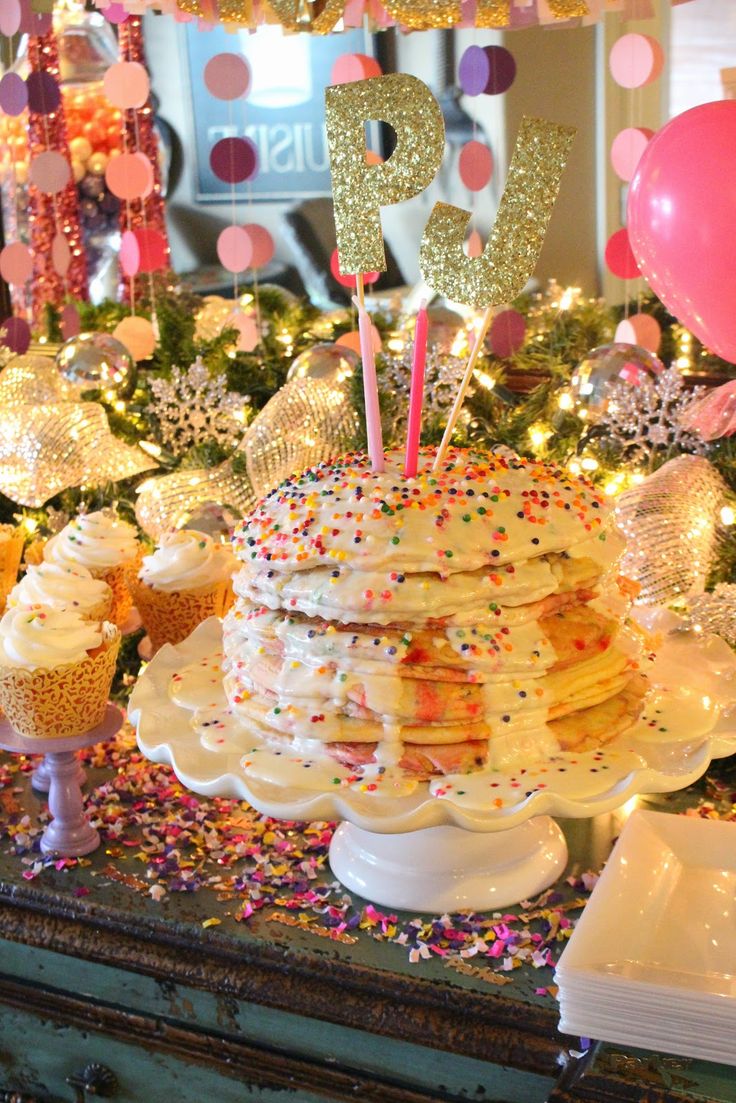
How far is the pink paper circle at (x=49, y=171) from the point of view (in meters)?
2.11

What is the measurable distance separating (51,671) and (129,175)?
102 cm

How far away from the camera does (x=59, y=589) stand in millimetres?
1592

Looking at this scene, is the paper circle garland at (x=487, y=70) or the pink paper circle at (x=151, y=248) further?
the pink paper circle at (x=151, y=248)

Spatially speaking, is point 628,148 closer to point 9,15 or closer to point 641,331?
point 641,331

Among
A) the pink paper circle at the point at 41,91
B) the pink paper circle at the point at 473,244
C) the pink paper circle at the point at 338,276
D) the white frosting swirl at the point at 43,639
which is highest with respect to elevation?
the pink paper circle at the point at 41,91

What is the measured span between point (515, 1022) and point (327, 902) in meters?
0.26

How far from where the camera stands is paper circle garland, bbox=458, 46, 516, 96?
179 cm

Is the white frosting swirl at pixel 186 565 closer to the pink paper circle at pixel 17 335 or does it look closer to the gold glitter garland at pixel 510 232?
the gold glitter garland at pixel 510 232

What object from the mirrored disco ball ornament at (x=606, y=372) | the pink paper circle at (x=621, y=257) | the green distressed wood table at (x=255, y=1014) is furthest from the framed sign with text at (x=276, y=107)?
the green distressed wood table at (x=255, y=1014)

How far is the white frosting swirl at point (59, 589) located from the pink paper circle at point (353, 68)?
86cm

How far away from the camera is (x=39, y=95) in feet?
6.78

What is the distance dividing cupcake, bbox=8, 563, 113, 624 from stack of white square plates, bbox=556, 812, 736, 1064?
735 mm

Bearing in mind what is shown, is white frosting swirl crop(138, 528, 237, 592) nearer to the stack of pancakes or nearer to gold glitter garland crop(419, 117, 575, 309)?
the stack of pancakes

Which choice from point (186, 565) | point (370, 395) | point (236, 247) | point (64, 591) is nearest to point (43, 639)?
point (64, 591)
